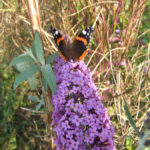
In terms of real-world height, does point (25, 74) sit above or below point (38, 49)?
below

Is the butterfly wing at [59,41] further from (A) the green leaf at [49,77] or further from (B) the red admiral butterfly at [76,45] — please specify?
(A) the green leaf at [49,77]

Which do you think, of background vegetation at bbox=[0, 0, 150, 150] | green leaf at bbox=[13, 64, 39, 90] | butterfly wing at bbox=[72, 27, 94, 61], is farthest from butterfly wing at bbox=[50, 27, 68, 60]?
background vegetation at bbox=[0, 0, 150, 150]

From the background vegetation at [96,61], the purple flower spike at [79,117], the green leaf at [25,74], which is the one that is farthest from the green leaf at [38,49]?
the background vegetation at [96,61]

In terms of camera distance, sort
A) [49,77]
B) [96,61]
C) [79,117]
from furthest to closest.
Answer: [96,61] < [49,77] < [79,117]

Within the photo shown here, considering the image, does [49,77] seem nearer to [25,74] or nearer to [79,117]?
[25,74]

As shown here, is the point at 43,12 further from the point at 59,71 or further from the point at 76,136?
the point at 76,136

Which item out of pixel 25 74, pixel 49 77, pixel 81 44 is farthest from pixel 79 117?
pixel 81 44

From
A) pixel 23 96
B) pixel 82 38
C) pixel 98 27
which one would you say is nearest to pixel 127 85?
pixel 98 27

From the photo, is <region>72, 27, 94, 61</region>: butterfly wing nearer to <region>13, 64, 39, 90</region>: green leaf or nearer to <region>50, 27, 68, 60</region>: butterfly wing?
<region>50, 27, 68, 60</region>: butterfly wing
